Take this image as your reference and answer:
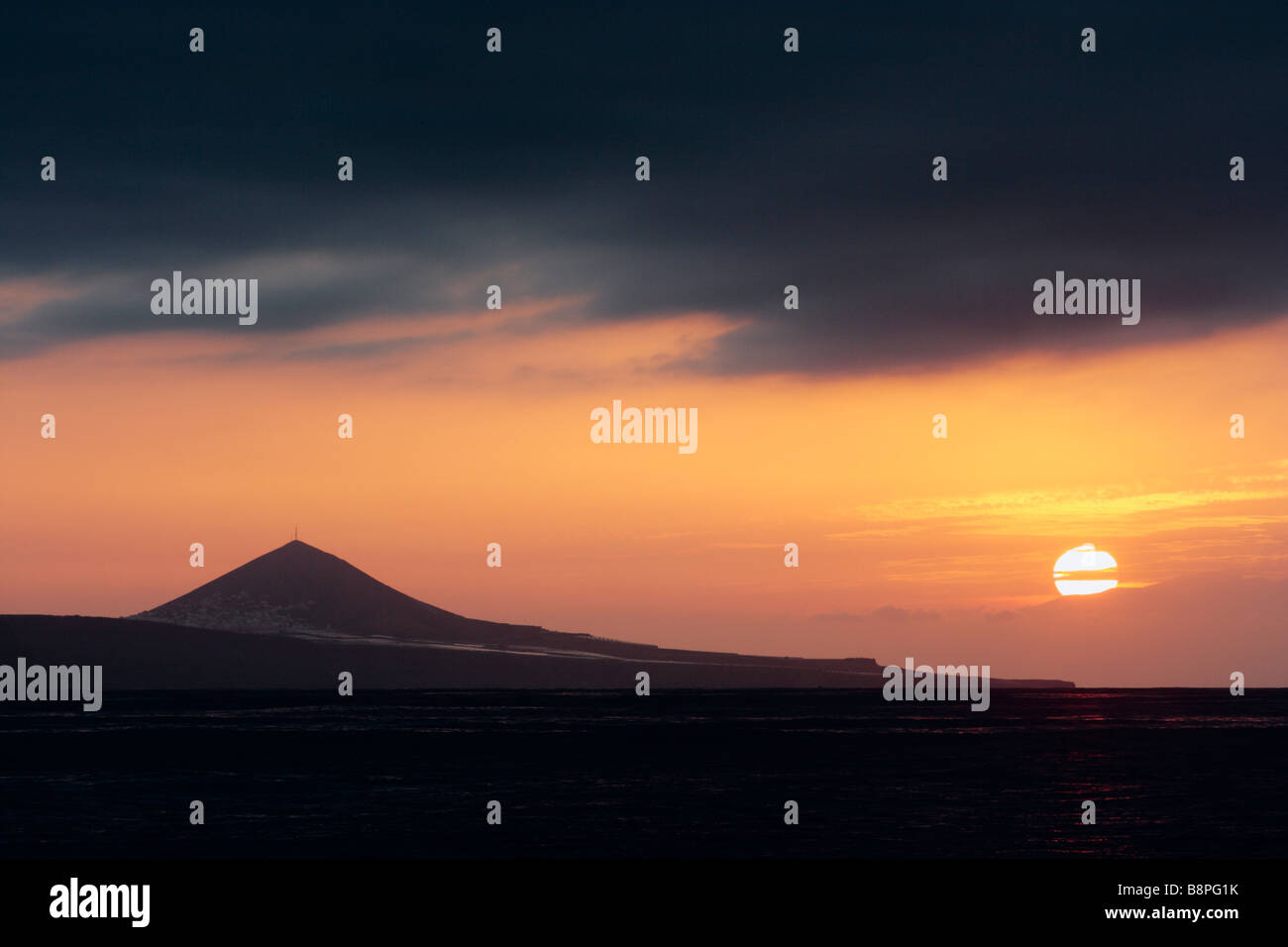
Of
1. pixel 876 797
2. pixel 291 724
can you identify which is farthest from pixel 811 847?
pixel 291 724

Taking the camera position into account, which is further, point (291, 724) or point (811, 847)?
point (291, 724)

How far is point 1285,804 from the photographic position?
264 feet

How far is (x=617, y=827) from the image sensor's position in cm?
6625

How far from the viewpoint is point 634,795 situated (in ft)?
267

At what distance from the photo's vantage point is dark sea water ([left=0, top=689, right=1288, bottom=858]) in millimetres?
61281

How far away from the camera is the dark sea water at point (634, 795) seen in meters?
61.3
